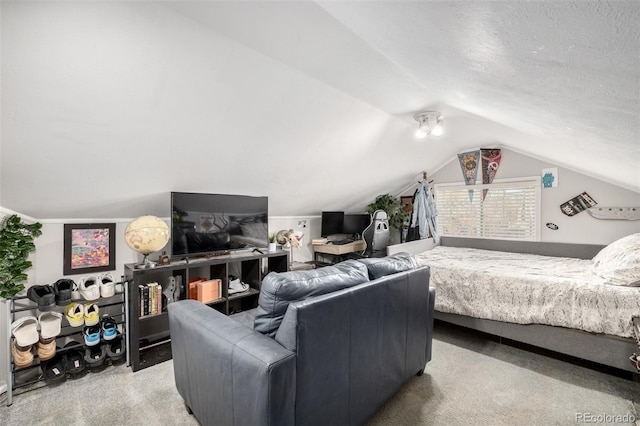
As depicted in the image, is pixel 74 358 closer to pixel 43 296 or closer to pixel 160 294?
pixel 43 296

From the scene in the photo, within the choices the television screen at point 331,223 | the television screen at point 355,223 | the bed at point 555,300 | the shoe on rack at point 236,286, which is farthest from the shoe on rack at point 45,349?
the television screen at point 355,223

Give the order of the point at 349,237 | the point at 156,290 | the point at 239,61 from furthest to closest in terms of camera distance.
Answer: the point at 349,237
the point at 156,290
the point at 239,61

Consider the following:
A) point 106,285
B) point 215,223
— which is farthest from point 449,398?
point 106,285

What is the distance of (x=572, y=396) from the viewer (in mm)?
1986

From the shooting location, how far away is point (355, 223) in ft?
15.9

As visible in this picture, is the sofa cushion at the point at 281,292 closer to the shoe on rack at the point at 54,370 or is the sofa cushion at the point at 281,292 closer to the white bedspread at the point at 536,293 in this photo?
the white bedspread at the point at 536,293

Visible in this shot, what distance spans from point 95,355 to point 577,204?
17.4 feet

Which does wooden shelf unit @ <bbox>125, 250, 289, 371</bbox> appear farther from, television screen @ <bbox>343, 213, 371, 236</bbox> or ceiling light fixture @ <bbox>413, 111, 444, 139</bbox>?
ceiling light fixture @ <bbox>413, 111, 444, 139</bbox>

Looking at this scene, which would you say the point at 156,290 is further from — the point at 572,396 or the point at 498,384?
the point at 572,396

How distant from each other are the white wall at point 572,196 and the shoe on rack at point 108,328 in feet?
16.0

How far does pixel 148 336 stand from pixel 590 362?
3.96m

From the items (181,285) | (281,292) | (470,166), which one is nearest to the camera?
(281,292)

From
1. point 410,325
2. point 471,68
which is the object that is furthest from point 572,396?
point 471,68

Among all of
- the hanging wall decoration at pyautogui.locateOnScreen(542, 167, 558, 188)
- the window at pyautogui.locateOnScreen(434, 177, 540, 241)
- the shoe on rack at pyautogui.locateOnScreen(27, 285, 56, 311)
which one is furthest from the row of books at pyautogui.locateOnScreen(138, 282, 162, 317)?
the hanging wall decoration at pyautogui.locateOnScreen(542, 167, 558, 188)
